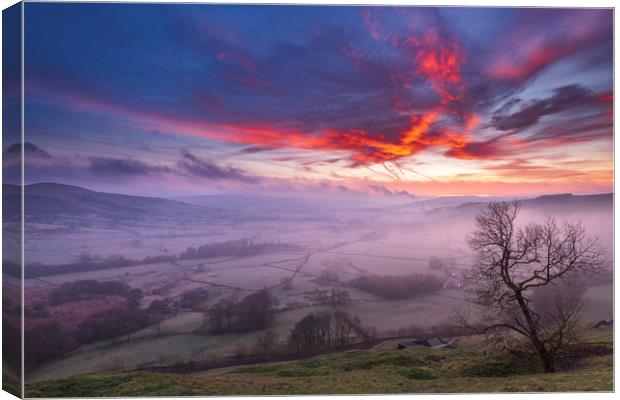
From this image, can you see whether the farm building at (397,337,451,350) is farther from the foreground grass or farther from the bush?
the bush

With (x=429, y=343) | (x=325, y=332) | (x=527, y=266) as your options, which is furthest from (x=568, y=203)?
(x=325, y=332)

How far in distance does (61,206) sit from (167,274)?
2805 millimetres

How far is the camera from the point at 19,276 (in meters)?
9.88

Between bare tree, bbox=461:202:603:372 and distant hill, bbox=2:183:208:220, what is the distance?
7.04 m

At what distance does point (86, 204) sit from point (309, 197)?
525 cm

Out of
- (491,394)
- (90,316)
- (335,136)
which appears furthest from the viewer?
(335,136)

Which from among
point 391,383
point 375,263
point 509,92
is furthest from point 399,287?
point 509,92

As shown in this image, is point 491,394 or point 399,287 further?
point 399,287

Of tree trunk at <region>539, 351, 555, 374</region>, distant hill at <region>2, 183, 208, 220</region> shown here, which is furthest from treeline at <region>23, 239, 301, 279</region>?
tree trunk at <region>539, 351, 555, 374</region>

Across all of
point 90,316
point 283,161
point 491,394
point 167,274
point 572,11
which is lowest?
point 491,394

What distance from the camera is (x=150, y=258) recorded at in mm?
10969

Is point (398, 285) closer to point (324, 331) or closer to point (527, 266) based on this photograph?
point (324, 331)

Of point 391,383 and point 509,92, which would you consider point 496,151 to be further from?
point 391,383

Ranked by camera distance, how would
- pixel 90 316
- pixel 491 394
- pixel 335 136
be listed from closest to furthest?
pixel 491 394 < pixel 90 316 < pixel 335 136
